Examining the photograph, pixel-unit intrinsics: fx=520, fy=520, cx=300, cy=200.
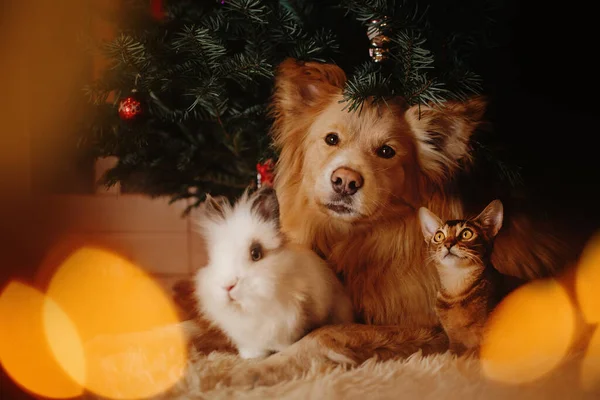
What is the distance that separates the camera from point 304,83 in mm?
866

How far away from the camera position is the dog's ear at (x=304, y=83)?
2.78 feet

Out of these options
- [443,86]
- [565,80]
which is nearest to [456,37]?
[443,86]

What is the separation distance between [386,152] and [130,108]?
518mm

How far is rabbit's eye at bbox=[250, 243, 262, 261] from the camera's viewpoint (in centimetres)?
79

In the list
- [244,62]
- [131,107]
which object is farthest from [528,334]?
[131,107]

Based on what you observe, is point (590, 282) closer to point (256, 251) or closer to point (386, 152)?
point (386, 152)

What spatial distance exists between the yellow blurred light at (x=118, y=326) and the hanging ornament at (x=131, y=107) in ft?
1.22

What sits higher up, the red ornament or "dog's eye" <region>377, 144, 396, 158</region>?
the red ornament

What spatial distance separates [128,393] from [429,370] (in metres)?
0.48

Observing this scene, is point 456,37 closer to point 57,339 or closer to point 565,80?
point 565,80

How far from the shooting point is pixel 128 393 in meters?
0.83

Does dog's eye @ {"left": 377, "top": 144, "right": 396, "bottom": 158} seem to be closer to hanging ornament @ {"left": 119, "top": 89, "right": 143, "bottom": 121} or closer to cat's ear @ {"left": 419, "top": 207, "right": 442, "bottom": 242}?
cat's ear @ {"left": 419, "top": 207, "right": 442, "bottom": 242}

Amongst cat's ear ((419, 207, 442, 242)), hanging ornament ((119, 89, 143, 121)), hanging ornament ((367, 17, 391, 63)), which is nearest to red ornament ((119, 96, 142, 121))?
hanging ornament ((119, 89, 143, 121))

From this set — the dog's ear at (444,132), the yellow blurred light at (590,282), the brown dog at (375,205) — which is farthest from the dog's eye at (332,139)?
the yellow blurred light at (590,282)
